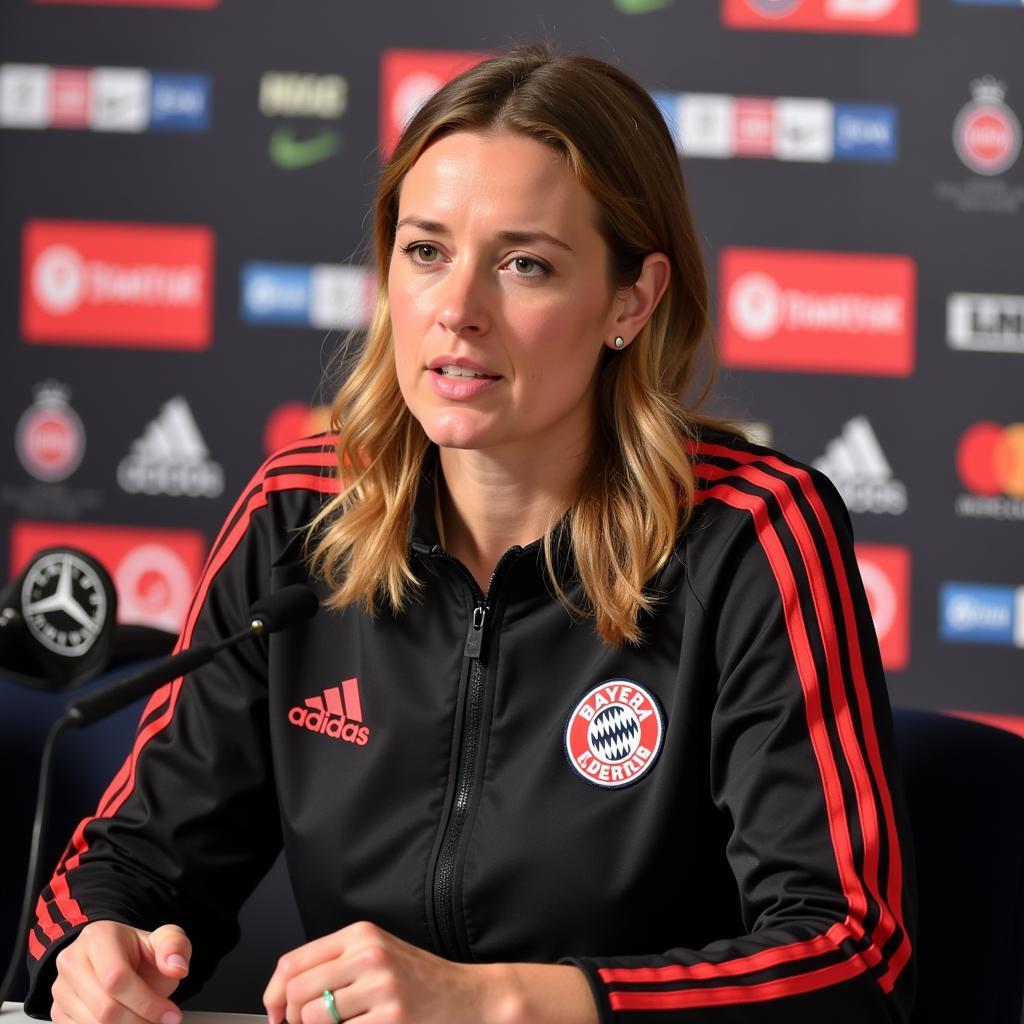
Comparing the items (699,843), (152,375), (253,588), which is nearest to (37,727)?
(253,588)

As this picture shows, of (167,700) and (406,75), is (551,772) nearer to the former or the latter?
(167,700)

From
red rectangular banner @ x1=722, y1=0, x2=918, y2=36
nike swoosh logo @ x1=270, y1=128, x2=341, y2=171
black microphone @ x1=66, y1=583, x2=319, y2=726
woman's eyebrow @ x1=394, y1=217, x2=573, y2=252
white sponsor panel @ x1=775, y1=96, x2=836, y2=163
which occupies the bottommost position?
black microphone @ x1=66, y1=583, x2=319, y2=726

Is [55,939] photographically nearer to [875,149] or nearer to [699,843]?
[699,843]

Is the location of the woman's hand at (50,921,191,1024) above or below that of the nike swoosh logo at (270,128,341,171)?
below

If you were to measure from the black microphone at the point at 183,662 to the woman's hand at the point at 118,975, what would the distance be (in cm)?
22

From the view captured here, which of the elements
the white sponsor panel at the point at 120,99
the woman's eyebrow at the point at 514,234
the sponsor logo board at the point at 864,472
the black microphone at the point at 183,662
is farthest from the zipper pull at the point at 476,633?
the white sponsor panel at the point at 120,99

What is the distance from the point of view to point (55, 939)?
1.21m

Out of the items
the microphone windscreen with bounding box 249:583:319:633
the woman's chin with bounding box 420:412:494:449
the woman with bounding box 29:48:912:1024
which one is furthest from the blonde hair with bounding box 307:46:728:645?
the microphone windscreen with bounding box 249:583:319:633

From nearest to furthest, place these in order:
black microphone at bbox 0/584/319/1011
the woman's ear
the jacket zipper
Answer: black microphone at bbox 0/584/319/1011
the jacket zipper
the woman's ear

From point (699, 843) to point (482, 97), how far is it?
0.71 metres

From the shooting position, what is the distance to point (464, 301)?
4.24 ft

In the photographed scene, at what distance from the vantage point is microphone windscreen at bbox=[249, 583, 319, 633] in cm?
111

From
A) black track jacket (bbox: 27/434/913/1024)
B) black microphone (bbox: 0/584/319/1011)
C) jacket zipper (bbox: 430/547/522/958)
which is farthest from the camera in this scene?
jacket zipper (bbox: 430/547/522/958)

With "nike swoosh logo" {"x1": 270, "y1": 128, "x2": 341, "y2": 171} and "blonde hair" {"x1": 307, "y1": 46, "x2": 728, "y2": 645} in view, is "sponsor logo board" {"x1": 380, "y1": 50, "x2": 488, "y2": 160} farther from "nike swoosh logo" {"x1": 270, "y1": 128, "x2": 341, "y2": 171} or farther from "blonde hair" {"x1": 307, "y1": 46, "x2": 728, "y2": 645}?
"blonde hair" {"x1": 307, "y1": 46, "x2": 728, "y2": 645}
